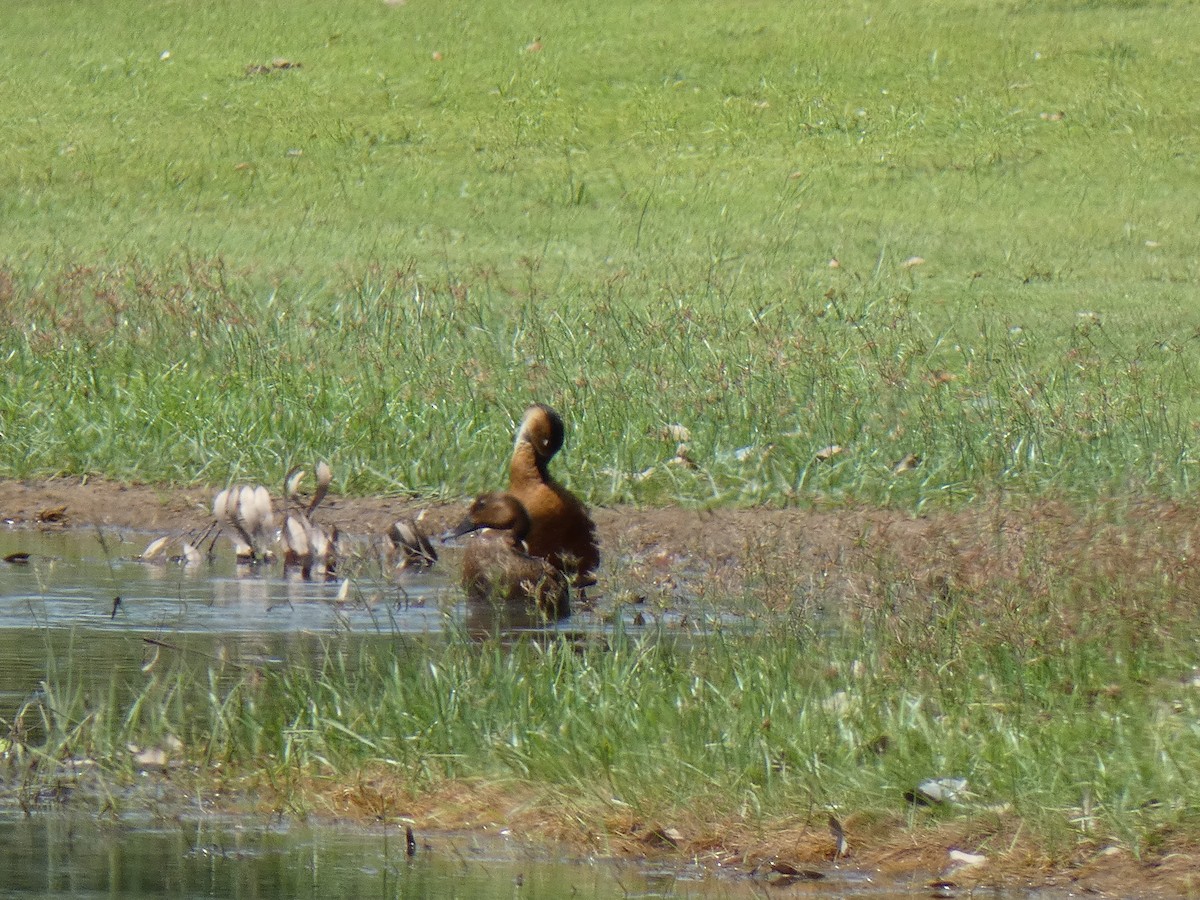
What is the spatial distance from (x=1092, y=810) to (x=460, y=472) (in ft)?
19.0

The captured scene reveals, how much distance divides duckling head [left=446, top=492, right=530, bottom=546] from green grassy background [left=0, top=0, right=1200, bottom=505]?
170cm

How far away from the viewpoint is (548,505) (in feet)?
28.3

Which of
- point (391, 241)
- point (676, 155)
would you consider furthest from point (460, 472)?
point (676, 155)

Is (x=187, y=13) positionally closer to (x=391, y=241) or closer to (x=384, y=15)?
(x=384, y=15)

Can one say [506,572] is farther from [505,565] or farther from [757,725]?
[757,725]

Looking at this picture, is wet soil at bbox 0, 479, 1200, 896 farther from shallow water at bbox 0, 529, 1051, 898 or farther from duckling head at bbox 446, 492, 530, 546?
duckling head at bbox 446, 492, 530, 546

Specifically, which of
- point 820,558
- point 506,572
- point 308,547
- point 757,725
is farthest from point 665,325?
point 757,725

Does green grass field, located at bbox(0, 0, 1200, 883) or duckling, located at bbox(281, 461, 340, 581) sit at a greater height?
green grass field, located at bbox(0, 0, 1200, 883)

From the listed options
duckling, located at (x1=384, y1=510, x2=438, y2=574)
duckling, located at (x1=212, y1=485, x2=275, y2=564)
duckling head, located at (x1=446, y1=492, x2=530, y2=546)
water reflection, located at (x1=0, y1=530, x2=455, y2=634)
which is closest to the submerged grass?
water reflection, located at (x1=0, y1=530, x2=455, y2=634)

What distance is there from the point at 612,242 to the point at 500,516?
9537mm

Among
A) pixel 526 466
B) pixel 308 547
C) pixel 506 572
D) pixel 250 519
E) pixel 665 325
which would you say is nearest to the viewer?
pixel 506 572

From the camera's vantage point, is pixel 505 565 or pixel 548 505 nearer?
pixel 505 565

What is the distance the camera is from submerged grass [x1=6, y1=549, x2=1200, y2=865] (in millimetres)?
5312

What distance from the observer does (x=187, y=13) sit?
27.6 metres
